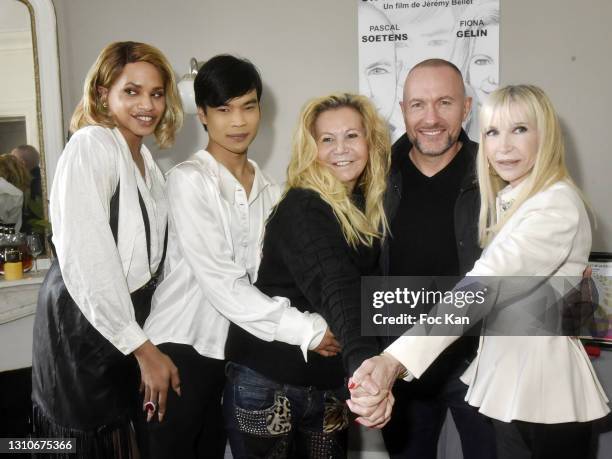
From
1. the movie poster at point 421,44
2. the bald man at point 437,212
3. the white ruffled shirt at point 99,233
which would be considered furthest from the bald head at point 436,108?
the white ruffled shirt at point 99,233

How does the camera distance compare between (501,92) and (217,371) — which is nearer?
(501,92)

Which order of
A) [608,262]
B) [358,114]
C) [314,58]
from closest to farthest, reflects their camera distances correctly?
[358,114] < [608,262] < [314,58]

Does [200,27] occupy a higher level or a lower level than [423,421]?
higher

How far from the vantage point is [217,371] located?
4.46ft

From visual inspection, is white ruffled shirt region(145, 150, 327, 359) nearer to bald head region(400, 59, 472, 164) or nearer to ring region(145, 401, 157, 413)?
ring region(145, 401, 157, 413)

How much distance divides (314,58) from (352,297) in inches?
53.5

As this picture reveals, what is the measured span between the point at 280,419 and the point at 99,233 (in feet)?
1.79

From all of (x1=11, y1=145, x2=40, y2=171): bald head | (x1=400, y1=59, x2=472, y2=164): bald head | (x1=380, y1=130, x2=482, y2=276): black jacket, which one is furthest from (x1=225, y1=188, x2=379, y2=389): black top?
(x1=11, y1=145, x2=40, y2=171): bald head

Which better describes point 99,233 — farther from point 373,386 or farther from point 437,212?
point 437,212

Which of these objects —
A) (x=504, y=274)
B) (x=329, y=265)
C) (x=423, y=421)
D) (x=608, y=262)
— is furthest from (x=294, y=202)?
(x=608, y=262)

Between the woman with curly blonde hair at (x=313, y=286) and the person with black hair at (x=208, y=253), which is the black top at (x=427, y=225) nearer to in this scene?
the woman with curly blonde hair at (x=313, y=286)

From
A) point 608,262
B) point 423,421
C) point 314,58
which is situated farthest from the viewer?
point 314,58

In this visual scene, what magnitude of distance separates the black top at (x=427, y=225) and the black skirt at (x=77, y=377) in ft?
2.11

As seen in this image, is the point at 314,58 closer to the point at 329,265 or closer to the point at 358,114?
the point at 358,114
